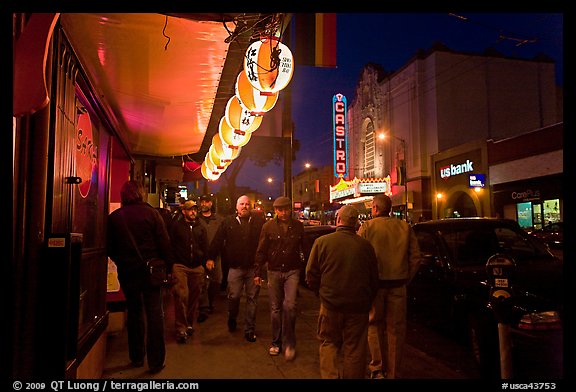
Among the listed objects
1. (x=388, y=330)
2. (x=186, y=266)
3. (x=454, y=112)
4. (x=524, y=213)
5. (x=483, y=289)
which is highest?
(x=454, y=112)

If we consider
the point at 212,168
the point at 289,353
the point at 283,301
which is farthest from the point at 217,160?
the point at 289,353

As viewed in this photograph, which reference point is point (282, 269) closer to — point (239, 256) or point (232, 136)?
point (239, 256)

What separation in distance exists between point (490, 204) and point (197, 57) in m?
21.5

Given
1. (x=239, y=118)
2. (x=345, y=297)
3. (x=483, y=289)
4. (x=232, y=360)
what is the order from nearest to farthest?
1. (x=345, y=297)
2. (x=483, y=289)
3. (x=232, y=360)
4. (x=239, y=118)

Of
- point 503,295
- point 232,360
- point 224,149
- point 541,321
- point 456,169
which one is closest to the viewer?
point 503,295

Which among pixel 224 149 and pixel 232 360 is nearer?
pixel 232 360

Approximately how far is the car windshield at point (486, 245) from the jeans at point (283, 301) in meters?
2.36

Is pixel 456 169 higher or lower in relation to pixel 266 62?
higher

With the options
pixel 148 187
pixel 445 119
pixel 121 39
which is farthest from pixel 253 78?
pixel 445 119

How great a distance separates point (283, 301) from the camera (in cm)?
531

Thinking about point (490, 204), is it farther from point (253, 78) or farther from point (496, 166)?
point (253, 78)

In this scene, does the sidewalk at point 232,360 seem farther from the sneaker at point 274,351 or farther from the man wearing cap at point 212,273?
the man wearing cap at point 212,273

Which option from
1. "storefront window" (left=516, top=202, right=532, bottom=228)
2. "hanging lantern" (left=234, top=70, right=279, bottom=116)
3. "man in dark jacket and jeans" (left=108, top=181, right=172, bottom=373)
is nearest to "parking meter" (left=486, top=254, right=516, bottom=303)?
"man in dark jacket and jeans" (left=108, top=181, right=172, bottom=373)

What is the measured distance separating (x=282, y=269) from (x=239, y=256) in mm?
1011
